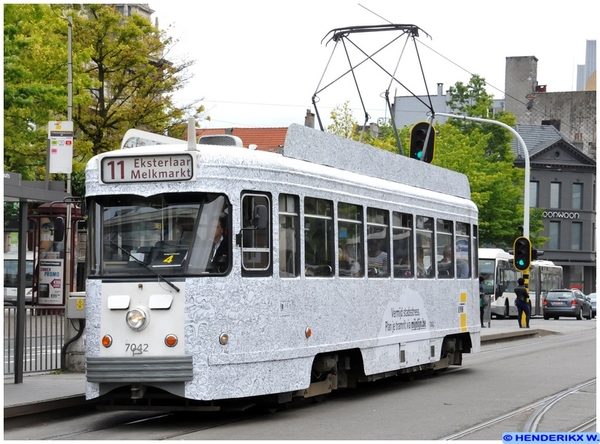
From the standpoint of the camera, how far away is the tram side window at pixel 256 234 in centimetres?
1141

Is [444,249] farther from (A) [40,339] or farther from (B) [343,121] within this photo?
(B) [343,121]

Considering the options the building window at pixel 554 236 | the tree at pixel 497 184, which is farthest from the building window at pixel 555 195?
the tree at pixel 497 184

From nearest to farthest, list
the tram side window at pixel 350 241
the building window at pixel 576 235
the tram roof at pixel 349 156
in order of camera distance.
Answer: the tram roof at pixel 349 156 < the tram side window at pixel 350 241 < the building window at pixel 576 235

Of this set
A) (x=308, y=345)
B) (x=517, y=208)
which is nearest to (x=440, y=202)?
(x=308, y=345)

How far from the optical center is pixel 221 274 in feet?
36.9

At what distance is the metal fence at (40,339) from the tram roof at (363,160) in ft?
16.0

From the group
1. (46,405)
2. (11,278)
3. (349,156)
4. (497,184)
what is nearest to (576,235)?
(497,184)

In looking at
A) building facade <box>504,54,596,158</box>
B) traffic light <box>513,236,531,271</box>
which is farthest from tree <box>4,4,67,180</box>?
building facade <box>504,54,596,158</box>

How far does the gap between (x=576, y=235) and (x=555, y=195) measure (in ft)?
11.3

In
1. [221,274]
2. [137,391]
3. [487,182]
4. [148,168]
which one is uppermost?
[487,182]

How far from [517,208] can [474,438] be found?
4562 centimetres

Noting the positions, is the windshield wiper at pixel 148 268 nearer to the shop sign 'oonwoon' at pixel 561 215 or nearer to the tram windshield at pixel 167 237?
the tram windshield at pixel 167 237

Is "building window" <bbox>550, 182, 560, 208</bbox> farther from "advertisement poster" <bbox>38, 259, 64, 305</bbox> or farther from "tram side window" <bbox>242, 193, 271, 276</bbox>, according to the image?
"tram side window" <bbox>242, 193, 271, 276</bbox>

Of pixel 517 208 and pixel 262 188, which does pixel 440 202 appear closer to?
pixel 262 188
